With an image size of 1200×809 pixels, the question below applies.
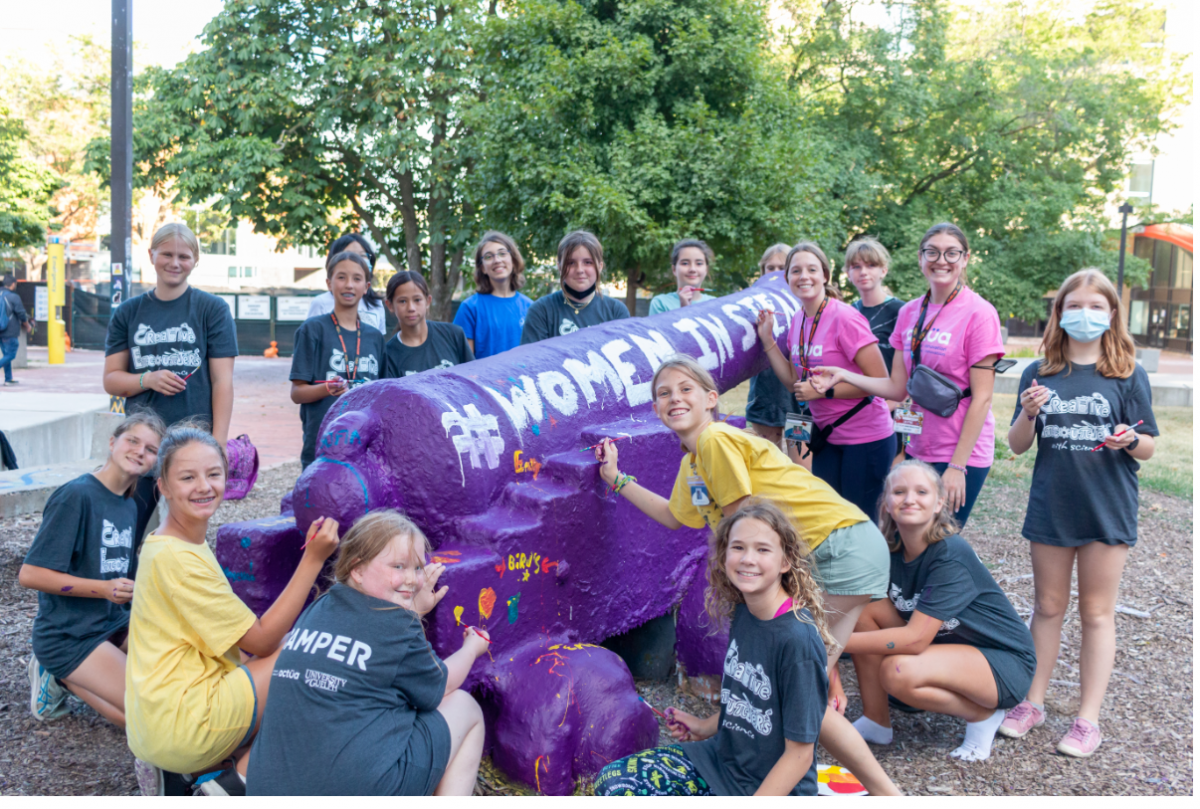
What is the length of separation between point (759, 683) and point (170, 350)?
9.25 feet

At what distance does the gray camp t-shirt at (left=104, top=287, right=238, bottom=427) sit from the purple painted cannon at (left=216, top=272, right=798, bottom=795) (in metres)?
1.01

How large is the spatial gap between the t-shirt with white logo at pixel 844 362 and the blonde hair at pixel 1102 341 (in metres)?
0.77

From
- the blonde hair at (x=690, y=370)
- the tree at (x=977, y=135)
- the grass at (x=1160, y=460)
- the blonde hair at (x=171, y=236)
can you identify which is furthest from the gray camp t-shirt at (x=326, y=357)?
the tree at (x=977, y=135)

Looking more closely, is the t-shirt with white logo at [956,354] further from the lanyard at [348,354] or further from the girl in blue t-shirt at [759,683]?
the lanyard at [348,354]

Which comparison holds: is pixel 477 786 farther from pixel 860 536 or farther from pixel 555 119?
pixel 555 119

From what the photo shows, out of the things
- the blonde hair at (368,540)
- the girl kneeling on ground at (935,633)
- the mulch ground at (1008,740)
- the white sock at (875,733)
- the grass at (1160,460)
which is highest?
the blonde hair at (368,540)

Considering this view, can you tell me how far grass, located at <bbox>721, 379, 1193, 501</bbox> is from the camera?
28.8ft

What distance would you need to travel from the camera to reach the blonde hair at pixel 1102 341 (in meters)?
3.45

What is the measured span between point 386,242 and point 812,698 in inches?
671

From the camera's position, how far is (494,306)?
4.82 metres

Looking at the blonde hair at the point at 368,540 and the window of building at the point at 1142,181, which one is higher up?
the window of building at the point at 1142,181

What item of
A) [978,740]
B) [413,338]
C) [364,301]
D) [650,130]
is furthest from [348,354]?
[650,130]

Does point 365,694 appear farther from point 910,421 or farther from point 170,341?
point 910,421

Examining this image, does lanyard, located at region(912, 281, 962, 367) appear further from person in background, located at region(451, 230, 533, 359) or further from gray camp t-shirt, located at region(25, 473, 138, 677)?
gray camp t-shirt, located at region(25, 473, 138, 677)
